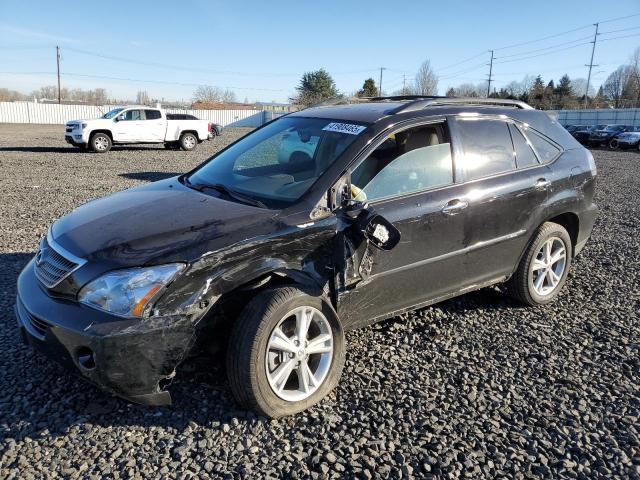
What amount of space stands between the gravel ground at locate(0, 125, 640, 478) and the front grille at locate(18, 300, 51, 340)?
46cm

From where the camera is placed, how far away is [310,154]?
142 inches

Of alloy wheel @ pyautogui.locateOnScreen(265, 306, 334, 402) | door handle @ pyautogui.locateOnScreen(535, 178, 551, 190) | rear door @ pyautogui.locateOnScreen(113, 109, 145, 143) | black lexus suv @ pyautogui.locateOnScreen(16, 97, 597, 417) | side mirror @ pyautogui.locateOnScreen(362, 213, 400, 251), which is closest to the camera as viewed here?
black lexus suv @ pyautogui.locateOnScreen(16, 97, 597, 417)

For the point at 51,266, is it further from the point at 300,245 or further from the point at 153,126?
the point at 153,126

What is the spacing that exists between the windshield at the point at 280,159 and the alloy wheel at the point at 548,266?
6.93ft

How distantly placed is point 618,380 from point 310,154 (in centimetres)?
259

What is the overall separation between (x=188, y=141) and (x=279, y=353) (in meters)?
20.3

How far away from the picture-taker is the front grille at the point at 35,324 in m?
2.63

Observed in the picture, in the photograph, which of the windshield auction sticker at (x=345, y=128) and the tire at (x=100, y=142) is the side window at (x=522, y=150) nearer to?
the windshield auction sticker at (x=345, y=128)

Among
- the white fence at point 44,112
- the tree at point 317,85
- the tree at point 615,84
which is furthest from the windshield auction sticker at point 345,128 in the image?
the tree at point 615,84

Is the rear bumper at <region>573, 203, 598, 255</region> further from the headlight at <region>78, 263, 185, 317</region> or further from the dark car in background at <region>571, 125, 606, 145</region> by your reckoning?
the dark car in background at <region>571, 125, 606, 145</region>

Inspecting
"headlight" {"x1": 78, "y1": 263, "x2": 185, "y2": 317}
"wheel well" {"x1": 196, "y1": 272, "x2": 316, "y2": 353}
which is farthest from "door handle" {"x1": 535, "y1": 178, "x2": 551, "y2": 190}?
"headlight" {"x1": 78, "y1": 263, "x2": 185, "y2": 317}

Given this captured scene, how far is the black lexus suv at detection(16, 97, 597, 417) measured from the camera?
2551mm

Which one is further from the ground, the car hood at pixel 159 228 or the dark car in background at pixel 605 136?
the dark car in background at pixel 605 136

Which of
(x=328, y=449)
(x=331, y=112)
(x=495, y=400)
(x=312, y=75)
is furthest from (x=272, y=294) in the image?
(x=312, y=75)
